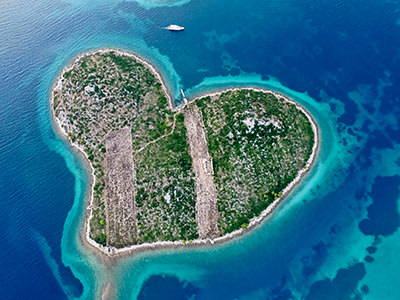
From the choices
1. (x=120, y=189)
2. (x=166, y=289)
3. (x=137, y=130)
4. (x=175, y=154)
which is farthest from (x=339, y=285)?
(x=137, y=130)

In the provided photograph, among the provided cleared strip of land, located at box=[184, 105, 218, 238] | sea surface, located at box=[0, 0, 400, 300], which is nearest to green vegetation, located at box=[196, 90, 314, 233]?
cleared strip of land, located at box=[184, 105, 218, 238]

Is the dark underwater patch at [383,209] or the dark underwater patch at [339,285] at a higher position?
the dark underwater patch at [383,209]

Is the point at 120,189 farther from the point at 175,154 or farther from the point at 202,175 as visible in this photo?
the point at 202,175

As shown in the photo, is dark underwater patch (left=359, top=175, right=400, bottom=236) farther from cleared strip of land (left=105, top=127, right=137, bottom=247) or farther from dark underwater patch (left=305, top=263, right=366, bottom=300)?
cleared strip of land (left=105, top=127, right=137, bottom=247)

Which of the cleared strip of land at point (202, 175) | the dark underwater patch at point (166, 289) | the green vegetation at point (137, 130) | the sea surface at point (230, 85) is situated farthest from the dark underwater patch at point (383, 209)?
the dark underwater patch at point (166, 289)

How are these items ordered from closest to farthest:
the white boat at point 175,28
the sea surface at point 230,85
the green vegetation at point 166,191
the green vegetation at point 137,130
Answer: the sea surface at point 230,85 → the green vegetation at point 166,191 → the green vegetation at point 137,130 → the white boat at point 175,28

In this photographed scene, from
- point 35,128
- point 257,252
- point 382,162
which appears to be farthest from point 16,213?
point 382,162

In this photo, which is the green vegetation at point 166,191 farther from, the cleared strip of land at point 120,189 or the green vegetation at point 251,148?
the green vegetation at point 251,148
